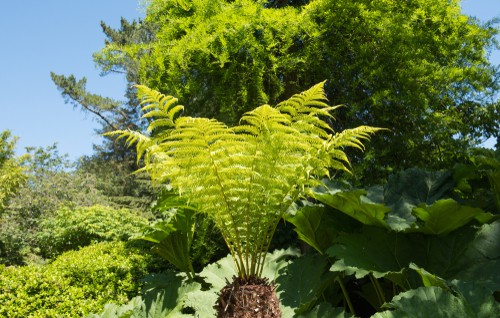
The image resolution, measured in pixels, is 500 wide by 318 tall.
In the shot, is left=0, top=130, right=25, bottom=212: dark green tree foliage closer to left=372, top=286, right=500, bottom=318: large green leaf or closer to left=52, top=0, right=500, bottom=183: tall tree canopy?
left=52, top=0, right=500, bottom=183: tall tree canopy

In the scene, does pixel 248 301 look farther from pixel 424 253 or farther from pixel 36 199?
pixel 36 199

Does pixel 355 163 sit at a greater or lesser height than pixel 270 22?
lesser

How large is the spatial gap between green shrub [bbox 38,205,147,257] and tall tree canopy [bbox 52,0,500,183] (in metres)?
5.15

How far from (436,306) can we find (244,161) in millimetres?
1222

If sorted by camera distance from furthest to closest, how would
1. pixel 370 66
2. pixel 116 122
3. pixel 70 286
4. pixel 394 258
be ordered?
pixel 116 122, pixel 70 286, pixel 370 66, pixel 394 258

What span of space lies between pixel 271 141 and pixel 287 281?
3.81ft

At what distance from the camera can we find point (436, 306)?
7.25ft

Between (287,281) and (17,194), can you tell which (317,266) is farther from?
(17,194)

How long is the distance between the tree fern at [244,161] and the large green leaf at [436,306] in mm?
862

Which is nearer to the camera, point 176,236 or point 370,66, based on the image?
point 176,236

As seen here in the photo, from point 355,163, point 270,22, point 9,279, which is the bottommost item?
point 9,279

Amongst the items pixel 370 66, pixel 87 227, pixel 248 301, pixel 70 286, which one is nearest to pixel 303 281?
pixel 248 301

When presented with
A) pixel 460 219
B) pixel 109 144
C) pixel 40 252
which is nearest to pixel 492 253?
pixel 460 219

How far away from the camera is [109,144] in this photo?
2155 cm
